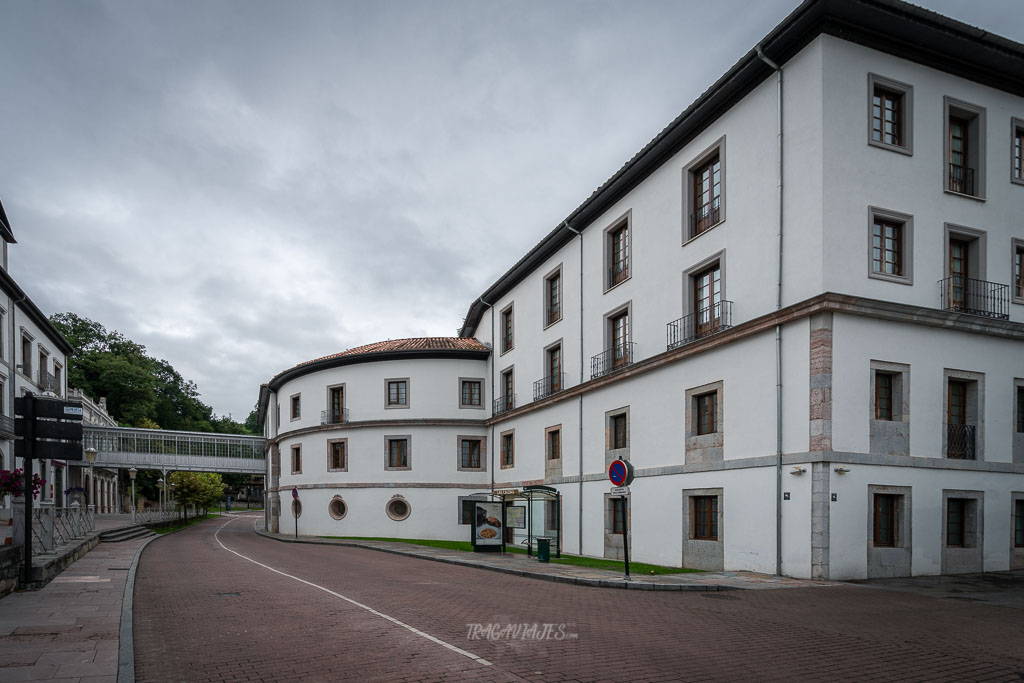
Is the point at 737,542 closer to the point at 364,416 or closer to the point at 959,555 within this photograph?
the point at 959,555

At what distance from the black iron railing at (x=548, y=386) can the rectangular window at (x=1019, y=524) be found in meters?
15.8

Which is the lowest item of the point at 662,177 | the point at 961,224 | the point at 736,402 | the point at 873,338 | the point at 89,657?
the point at 89,657

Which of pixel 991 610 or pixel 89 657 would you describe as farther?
pixel 991 610

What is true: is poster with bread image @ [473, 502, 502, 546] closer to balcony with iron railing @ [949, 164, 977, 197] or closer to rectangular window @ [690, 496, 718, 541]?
rectangular window @ [690, 496, 718, 541]

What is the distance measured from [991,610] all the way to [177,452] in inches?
2056

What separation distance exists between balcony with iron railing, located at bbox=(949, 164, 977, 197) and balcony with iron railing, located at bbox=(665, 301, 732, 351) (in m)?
6.26

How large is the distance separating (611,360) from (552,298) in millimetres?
6668

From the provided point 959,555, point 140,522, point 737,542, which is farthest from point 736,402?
point 140,522

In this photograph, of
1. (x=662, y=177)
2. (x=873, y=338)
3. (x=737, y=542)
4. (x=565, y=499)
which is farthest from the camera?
(x=565, y=499)

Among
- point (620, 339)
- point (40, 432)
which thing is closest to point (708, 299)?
point (620, 339)

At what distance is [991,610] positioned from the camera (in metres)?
11.6

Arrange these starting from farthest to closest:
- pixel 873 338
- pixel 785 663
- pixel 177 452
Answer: pixel 177 452
pixel 873 338
pixel 785 663

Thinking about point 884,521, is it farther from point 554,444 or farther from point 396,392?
point 396,392

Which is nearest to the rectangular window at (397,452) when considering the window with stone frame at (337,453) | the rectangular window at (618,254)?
the window with stone frame at (337,453)
